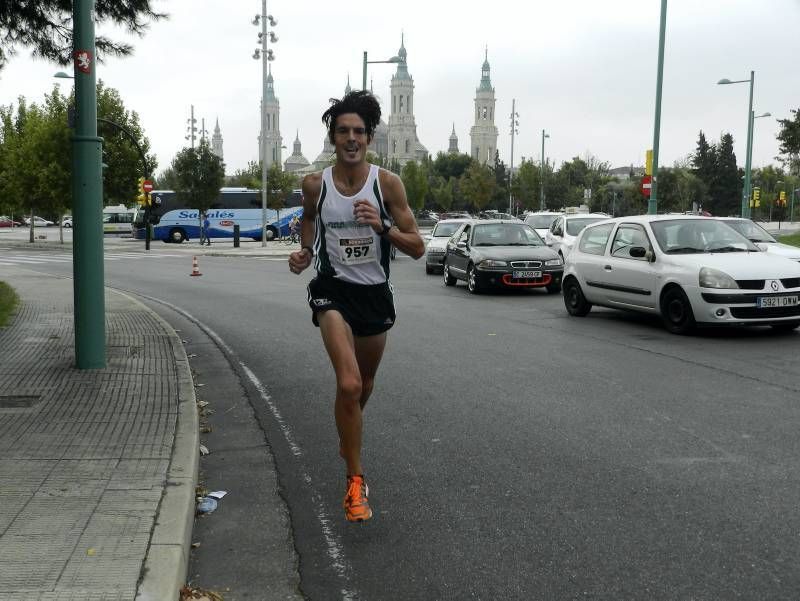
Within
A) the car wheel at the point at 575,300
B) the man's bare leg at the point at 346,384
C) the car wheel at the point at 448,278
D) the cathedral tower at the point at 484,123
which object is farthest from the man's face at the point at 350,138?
the cathedral tower at the point at 484,123

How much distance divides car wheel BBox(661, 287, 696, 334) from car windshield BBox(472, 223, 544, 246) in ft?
24.9

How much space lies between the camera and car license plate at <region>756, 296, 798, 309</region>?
412 inches

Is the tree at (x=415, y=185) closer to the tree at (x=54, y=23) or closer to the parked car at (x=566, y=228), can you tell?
the parked car at (x=566, y=228)

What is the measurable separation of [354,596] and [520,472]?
73.6 inches

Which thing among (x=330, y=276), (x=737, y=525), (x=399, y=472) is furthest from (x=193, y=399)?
(x=737, y=525)

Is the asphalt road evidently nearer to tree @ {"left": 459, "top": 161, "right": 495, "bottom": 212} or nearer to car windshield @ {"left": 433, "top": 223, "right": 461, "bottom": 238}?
car windshield @ {"left": 433, "top": 223, "right": 461, "bottom": 238}

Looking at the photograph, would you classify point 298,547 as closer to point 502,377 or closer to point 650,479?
point 650,479

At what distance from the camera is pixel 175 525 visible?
3961mm

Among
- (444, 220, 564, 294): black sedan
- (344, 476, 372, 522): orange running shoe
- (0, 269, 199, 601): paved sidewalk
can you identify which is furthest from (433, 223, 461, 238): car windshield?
(344, 476, 372, 522): orange running shoe

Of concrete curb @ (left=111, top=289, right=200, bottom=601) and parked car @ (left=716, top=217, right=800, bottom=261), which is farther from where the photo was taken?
parked car @ (left=716, top=217, right=800, bottom=261)

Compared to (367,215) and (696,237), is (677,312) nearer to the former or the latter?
(696,237)

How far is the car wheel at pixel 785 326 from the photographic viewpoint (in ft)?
35.2

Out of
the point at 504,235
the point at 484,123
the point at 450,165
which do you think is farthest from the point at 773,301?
the point at 484,123

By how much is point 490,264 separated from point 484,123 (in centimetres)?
16110
